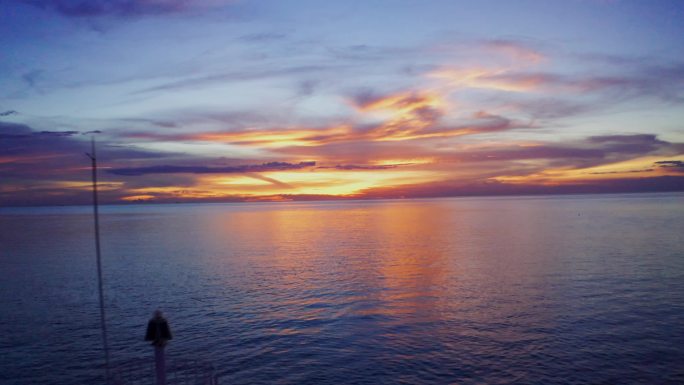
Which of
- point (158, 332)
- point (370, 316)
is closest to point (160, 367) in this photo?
point (158, 332)

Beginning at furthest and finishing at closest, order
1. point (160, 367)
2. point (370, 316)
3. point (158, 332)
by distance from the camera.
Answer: point (370, 316), point (158, 332), point (160, 367)

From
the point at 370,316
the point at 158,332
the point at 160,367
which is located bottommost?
the point at 370,316

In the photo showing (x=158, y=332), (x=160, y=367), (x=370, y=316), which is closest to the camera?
(x=160, y=367)

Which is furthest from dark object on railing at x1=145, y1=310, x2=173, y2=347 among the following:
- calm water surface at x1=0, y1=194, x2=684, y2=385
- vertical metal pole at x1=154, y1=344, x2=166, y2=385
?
calm water surface at x1=0, y1=194, x2=684, y2=385

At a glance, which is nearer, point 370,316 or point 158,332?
point 158,332

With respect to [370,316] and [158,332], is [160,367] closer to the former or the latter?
[158,332]

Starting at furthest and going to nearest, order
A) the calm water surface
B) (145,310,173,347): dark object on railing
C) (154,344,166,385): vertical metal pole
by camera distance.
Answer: the calm water surface < (145,310,173,347): dark object on railing < (154,344,166,385): vertical metal pole

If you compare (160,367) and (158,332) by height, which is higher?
(158,332)

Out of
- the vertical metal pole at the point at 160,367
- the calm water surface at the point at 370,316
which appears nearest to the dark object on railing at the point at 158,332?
the vertical metal pole at the point at 160,367

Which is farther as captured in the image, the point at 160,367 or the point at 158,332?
the point at 158,332

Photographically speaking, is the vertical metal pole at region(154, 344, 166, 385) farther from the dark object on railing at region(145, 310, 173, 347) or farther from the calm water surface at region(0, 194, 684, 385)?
the calm water surface at region(0, 194, 684, 385)

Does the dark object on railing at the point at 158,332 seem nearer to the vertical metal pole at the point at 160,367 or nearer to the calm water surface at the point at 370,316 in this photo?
the vertical metal pole at the point at 160,367

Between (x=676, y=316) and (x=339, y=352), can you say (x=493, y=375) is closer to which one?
(x=339, y=352)

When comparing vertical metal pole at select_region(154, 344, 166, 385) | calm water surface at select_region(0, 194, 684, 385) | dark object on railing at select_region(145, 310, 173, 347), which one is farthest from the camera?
calm water surface at select_region(0, 194, 684, 385)
